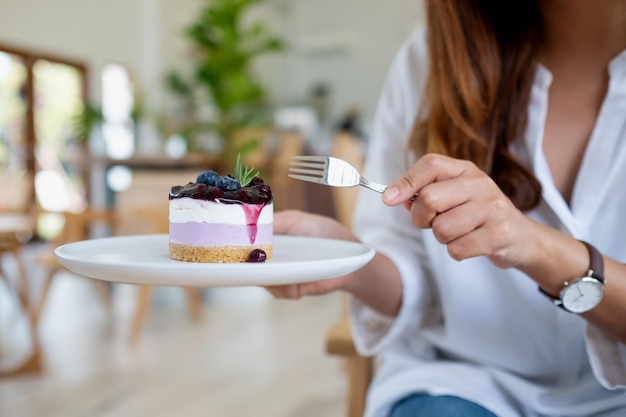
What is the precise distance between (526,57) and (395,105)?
0.22 meters

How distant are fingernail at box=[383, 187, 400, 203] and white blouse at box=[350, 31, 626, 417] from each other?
1.05 ft

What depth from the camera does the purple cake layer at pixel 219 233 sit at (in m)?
0.74

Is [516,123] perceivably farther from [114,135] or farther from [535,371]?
[114,135]

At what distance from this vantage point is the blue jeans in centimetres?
70

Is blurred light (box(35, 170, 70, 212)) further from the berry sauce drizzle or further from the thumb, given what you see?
the thumb

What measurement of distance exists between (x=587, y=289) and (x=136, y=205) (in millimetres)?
2744

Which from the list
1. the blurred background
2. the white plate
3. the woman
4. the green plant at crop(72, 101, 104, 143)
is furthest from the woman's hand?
the green plant at crop(72, 101, 104, 143)

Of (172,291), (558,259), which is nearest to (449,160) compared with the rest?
(558,259)

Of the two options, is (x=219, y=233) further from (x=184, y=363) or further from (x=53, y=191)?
(x=53, y=191)

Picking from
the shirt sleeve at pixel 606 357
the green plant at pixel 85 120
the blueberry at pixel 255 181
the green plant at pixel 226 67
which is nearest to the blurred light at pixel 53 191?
the green plant at pixel 85 120

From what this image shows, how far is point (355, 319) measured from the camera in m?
0.93

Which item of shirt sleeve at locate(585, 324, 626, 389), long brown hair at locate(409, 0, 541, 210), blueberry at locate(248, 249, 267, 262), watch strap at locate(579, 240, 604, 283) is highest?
long brown hair at locate(409, 0, 541, 210)

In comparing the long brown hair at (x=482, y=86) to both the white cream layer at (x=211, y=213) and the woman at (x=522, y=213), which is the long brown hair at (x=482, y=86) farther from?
the white cream layer at (x=211, y=213)

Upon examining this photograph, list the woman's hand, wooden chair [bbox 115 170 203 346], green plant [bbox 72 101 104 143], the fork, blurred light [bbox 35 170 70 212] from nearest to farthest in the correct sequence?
the fork, the woman's hand, wooden chair [bbox 115 170 203 346], green plant [bbox 72 101 104 143], blurred light [bbox 35 170 70 212]
